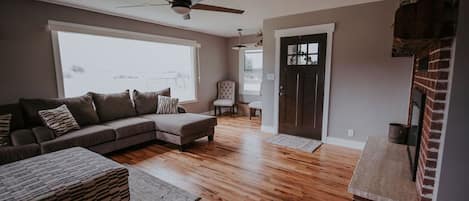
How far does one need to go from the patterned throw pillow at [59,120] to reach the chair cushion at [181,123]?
1.12 metres

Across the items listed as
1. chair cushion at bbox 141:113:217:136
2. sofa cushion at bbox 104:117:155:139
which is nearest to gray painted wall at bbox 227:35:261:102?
chair cushion at bbox 141:113:217:136

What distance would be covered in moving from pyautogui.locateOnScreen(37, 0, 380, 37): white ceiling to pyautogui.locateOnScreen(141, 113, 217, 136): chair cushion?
1.81 metres

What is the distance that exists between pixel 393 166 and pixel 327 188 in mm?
679

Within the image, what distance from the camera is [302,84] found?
4062 mm

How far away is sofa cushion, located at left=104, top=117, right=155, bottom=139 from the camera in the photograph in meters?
3.35

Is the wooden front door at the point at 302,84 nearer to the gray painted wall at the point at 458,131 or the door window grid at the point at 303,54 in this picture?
the door window grid at the point at 303,54

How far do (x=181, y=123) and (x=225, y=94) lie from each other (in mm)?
2993

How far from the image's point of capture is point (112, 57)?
4.26m

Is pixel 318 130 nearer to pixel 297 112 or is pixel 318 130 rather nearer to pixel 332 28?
pixel 297 112

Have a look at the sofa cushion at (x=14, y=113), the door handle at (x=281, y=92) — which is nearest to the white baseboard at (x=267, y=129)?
the door handle at (x=281, y=92)

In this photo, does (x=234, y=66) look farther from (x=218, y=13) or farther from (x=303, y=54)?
(x=303, y=54)

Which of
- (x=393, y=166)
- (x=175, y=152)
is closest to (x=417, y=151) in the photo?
(x=393, y=166)

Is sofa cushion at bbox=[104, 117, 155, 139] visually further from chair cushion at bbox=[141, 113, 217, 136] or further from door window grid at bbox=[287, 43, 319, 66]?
door window grid at bbox=[287, 43, 319, 66]

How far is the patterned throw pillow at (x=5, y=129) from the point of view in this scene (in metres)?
2.55
